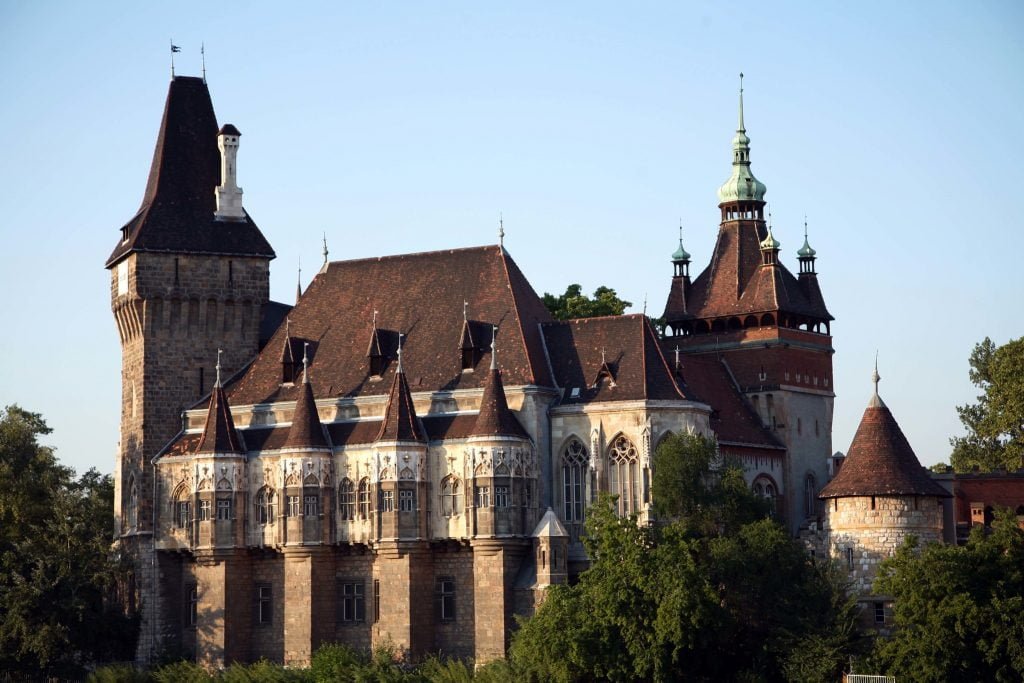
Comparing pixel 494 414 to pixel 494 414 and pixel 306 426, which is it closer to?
pixel 494 414

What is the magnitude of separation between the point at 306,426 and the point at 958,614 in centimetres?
2867

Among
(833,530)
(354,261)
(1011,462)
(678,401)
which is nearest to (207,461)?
(354,261)

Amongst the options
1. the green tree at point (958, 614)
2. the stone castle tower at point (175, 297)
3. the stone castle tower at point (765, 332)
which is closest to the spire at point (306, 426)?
the stone castle tower at point (175, 297)

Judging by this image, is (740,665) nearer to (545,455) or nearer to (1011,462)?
(545,455)

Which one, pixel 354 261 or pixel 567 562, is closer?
pixel 567 562

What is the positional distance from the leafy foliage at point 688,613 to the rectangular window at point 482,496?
5.23 meters

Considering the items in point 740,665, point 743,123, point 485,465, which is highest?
point 743,123

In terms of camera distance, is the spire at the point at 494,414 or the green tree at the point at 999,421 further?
the green tree at the point at 999,421

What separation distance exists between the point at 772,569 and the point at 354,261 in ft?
88.5

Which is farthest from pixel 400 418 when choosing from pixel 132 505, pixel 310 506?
pixel 132 505

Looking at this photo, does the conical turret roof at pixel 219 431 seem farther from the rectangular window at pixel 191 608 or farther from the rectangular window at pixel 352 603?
the rectangular window at pixel 352 603

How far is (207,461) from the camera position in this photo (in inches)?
3760

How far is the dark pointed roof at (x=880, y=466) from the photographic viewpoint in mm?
87312

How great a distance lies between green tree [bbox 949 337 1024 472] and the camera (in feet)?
389
